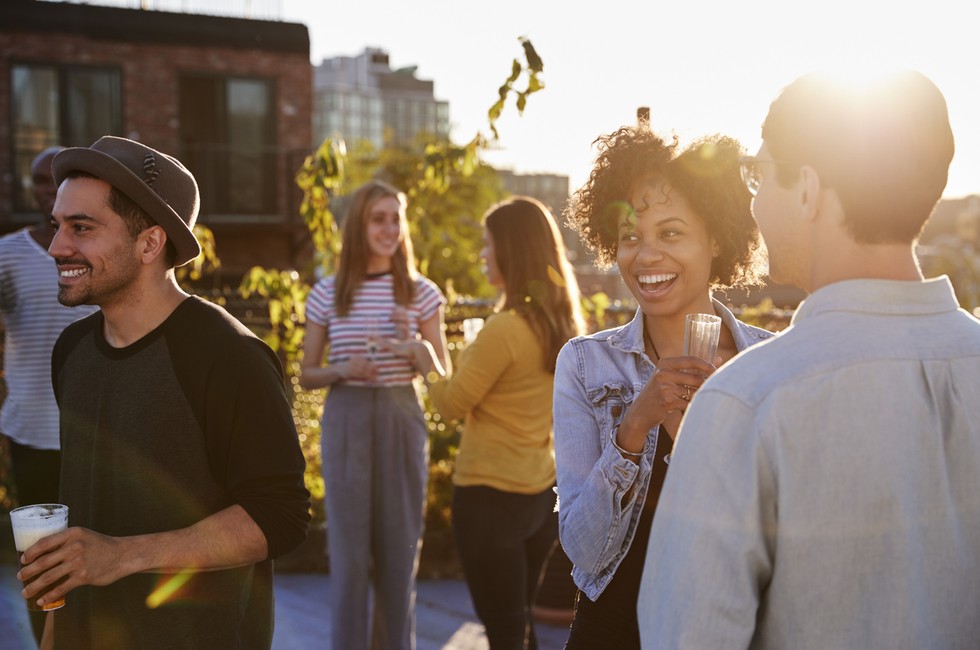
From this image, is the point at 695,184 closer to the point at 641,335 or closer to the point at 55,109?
the point at 641,335

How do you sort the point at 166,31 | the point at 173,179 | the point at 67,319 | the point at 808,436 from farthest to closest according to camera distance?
1. the point at 166,31
2. the point at 67,319
3. the point at 173,179
4. the point at 808,436

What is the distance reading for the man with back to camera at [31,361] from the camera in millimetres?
4016

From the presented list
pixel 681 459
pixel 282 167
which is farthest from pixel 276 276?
pixel 282 167

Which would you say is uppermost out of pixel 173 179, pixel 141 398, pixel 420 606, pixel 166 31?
pixel 166 31

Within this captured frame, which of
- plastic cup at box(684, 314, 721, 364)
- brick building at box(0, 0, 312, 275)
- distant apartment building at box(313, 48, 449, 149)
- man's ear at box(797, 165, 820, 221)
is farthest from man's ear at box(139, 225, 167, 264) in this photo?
distant apartment building at box(313, 48, 449, 149)

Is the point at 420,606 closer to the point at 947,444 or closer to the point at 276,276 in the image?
the point at 276,276

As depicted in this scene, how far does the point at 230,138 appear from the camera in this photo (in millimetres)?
18406

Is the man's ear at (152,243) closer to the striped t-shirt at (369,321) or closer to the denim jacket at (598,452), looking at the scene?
the denim jacket at (598,452)

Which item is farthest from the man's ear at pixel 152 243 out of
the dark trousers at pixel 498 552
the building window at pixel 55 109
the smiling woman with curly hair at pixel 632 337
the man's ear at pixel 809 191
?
the building window at pixel 55 109

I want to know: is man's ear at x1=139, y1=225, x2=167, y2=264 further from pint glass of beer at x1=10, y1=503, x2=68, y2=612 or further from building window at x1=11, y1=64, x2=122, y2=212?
building window at x1=11, y1=64, x2=122, y2=212

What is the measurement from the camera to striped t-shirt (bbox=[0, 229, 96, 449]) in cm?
404

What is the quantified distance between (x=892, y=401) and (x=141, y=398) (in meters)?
1.77

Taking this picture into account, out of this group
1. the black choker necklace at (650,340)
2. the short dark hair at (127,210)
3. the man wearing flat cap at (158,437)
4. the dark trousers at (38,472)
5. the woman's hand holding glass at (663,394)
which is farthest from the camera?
the dark trousers at (38,472)

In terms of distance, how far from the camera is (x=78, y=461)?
2361mm
